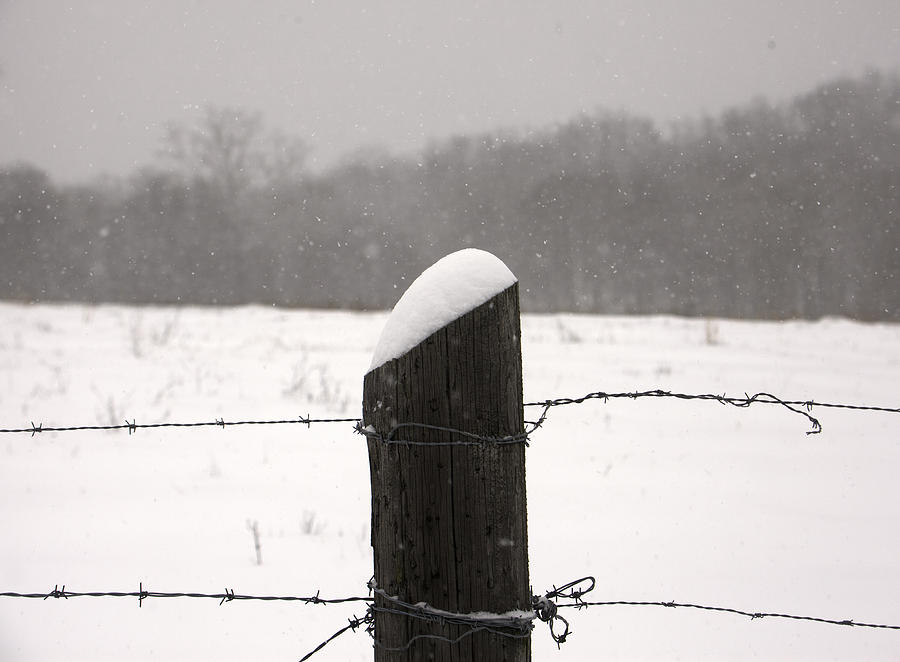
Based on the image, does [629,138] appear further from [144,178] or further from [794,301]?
[144,178]

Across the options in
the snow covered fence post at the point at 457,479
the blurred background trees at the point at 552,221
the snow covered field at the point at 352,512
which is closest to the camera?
the snow covered fence post at the point at 457,479

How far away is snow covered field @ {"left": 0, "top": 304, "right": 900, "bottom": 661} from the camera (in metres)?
3.30

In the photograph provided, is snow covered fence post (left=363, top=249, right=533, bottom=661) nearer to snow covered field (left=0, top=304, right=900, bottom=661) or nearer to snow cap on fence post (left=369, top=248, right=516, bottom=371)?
snow cap on fence post (left=369, top=248, right=516, bottom=371)

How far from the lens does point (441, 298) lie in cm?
135

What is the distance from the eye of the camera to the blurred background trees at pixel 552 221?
34.7 meters

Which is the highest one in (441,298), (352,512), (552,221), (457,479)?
(552,221)

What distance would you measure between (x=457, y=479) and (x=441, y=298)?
1.25 feet

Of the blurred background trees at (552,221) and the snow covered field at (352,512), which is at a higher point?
the blurred background trees at (552,221)

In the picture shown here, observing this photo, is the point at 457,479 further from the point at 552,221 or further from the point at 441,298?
the point at 552,221

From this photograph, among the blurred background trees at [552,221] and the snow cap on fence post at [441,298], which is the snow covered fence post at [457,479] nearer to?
the snow cap on fence post at [441,298]

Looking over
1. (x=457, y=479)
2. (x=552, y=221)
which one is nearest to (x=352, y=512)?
(x=457, y=479)

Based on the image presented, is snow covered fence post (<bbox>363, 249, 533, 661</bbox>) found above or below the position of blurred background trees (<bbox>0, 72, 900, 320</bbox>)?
below

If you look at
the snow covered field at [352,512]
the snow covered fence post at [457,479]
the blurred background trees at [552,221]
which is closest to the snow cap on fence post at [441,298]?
the snow covered fence post at [457,479]

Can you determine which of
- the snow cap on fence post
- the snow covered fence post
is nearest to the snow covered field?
the snow covered fence post
